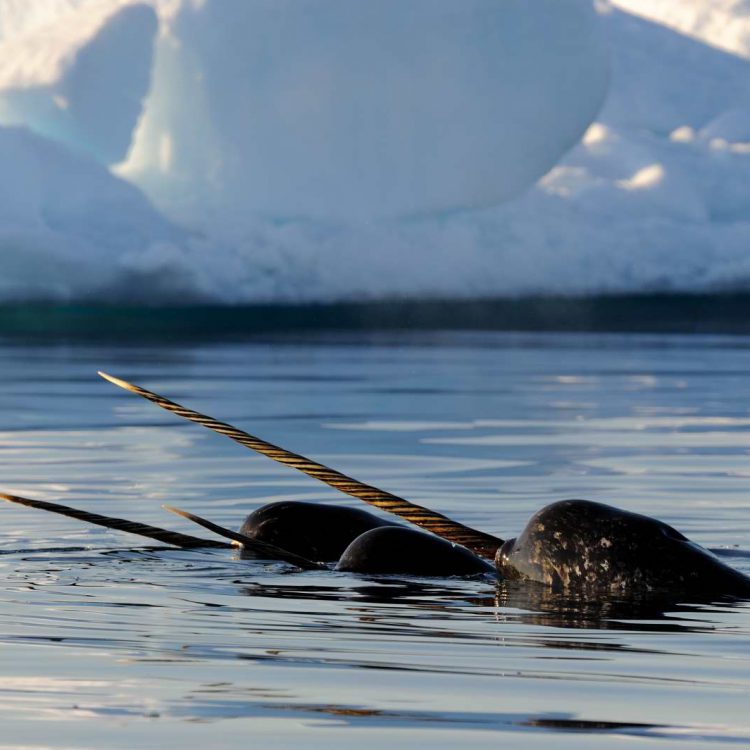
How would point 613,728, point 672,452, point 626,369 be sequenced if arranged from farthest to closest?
point 626,369, point 672,452, point 613,728

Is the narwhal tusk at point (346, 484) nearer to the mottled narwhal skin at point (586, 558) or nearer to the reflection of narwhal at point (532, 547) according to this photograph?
the reflection of narwhal at point (532, 547)

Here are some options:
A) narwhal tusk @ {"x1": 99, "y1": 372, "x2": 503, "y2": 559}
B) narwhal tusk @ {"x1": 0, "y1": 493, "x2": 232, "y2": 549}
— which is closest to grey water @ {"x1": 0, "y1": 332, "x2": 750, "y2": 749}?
narwhal tusk @ {"x1": 0, "y1": 493, "x2": 232, "y2": 549}

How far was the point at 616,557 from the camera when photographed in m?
11.5

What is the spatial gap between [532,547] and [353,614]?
1844 millimetres

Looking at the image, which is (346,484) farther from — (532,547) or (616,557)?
(616,557)

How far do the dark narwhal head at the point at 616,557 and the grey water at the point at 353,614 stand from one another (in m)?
0.27

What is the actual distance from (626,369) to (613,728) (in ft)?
152

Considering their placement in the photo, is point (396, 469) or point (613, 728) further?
point (396, 469)

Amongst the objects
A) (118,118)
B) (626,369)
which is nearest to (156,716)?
(626,369)

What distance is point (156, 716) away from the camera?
7.19m

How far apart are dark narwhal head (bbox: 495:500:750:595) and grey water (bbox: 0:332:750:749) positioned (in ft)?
0.87

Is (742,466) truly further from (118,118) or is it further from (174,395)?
(118,118)

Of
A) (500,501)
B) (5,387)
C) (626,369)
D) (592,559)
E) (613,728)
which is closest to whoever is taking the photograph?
(613,728)

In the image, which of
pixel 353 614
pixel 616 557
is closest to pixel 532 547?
pixel 616 557
